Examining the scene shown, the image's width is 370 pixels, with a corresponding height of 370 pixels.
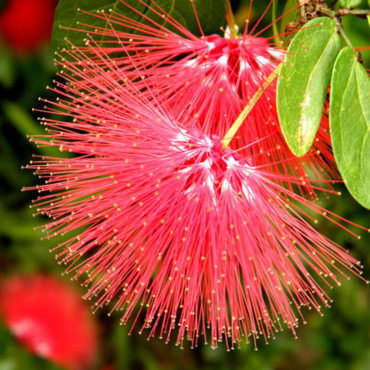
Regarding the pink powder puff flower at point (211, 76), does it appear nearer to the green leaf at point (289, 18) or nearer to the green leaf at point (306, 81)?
the green leaf at point (289, 18)

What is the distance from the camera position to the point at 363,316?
2.54 metres

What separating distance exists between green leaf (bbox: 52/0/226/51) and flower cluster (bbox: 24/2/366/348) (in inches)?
1.1

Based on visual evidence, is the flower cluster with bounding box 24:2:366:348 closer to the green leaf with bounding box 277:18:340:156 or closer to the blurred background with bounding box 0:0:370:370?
the green leaf with bounding box 277:18:340:156

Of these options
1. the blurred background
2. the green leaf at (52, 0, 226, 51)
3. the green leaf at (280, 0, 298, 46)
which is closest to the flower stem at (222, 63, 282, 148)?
the green leaf at (280, 0, 298, 46)

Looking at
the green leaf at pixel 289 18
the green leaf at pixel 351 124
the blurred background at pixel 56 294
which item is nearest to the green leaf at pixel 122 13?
the green leaf at pixel 289 18

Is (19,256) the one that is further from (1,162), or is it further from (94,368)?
(94,368)

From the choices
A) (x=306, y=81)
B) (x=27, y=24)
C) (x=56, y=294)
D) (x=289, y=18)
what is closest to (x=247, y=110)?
(x=306, y=81)

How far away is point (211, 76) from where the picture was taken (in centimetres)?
110

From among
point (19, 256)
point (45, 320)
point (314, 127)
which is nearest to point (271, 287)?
point (314, 127)

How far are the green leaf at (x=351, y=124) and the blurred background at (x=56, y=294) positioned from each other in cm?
147

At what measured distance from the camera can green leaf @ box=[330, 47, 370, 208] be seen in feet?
2.97

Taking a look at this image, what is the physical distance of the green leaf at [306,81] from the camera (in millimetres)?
887

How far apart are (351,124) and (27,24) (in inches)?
67.9

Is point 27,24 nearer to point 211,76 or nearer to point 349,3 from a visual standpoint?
point 211,76
